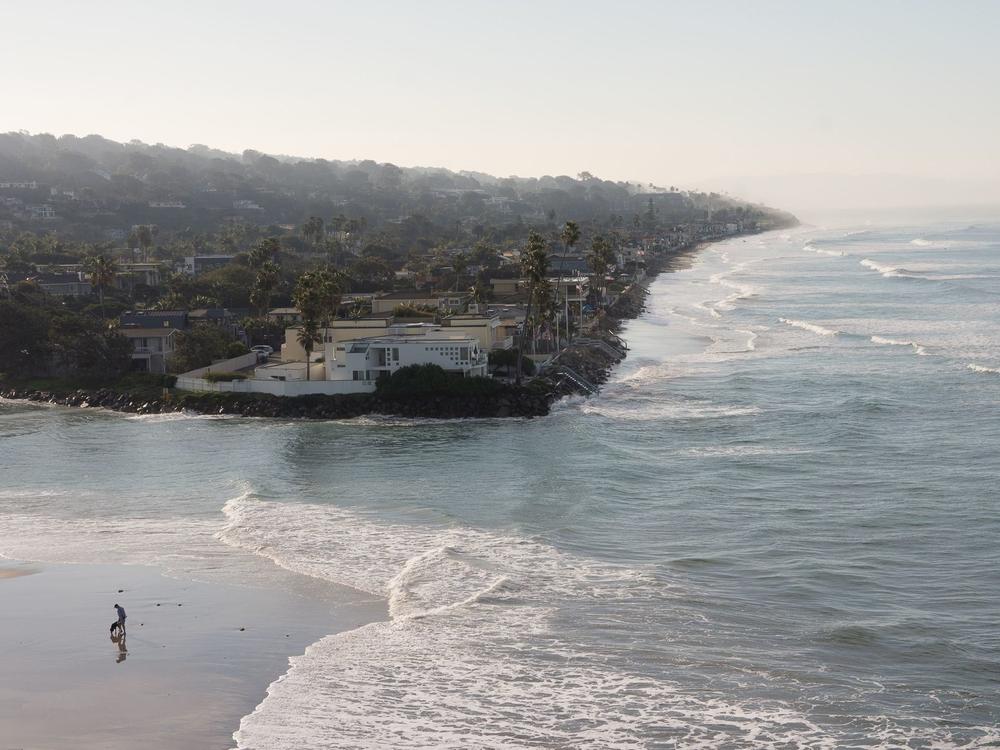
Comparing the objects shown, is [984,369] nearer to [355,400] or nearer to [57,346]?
[355,400]

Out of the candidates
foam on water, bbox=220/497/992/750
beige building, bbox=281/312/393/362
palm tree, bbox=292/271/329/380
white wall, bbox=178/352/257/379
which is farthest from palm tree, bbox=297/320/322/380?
foam on water, bbox=220/497/992/750

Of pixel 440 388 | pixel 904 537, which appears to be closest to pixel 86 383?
pixel 440 388

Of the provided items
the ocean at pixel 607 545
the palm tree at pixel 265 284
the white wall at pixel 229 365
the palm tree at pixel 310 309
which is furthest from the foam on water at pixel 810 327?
the white wall at pixel 229 365

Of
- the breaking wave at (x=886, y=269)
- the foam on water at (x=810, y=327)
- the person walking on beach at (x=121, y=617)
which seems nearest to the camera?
the person walking on beach at (x=121, y=617)

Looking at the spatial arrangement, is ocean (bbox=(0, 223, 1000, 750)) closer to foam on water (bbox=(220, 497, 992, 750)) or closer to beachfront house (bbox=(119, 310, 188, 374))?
foam on water (bbox=(220, 497, 992, 750))

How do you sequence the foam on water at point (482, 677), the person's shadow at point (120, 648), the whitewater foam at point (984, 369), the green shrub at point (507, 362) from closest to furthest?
the foam on water at point (482, 677), the person's shadow at point (120, 648), the whitewater foam at point (984, 369), the green shrub at point (507, 362)

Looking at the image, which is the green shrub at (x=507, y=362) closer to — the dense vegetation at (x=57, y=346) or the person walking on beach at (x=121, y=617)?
the dense vegetation at (x=57, y=346)
